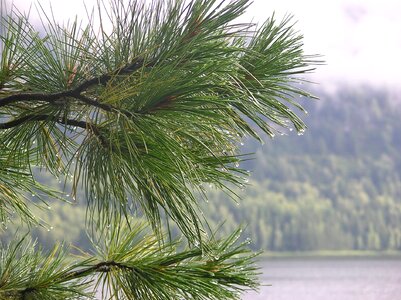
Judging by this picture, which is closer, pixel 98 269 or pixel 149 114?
pixel 149 114

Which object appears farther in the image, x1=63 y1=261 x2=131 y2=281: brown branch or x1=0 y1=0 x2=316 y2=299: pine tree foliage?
x1=63 y1=261 x2=131 y2=281: brown branch

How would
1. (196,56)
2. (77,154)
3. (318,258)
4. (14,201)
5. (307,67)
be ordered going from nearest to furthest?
(196,56)
(77,154)
(307,67)
(14,201)
(318,258)

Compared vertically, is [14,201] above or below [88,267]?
above

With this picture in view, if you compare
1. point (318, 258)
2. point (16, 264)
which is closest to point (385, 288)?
point (16, 264)

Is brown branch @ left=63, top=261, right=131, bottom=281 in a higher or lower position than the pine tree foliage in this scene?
lower

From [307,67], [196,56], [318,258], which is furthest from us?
[318,258]

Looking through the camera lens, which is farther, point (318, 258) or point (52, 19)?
point (318, 258)

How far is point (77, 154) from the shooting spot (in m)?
3.18

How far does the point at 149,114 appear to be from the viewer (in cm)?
297

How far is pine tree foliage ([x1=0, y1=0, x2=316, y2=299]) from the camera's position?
116 inches

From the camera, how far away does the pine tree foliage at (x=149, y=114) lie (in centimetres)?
295

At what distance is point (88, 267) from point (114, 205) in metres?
0.75

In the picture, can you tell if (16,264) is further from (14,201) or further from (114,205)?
(114,205)

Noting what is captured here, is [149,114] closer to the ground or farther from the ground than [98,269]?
farther from the ground
